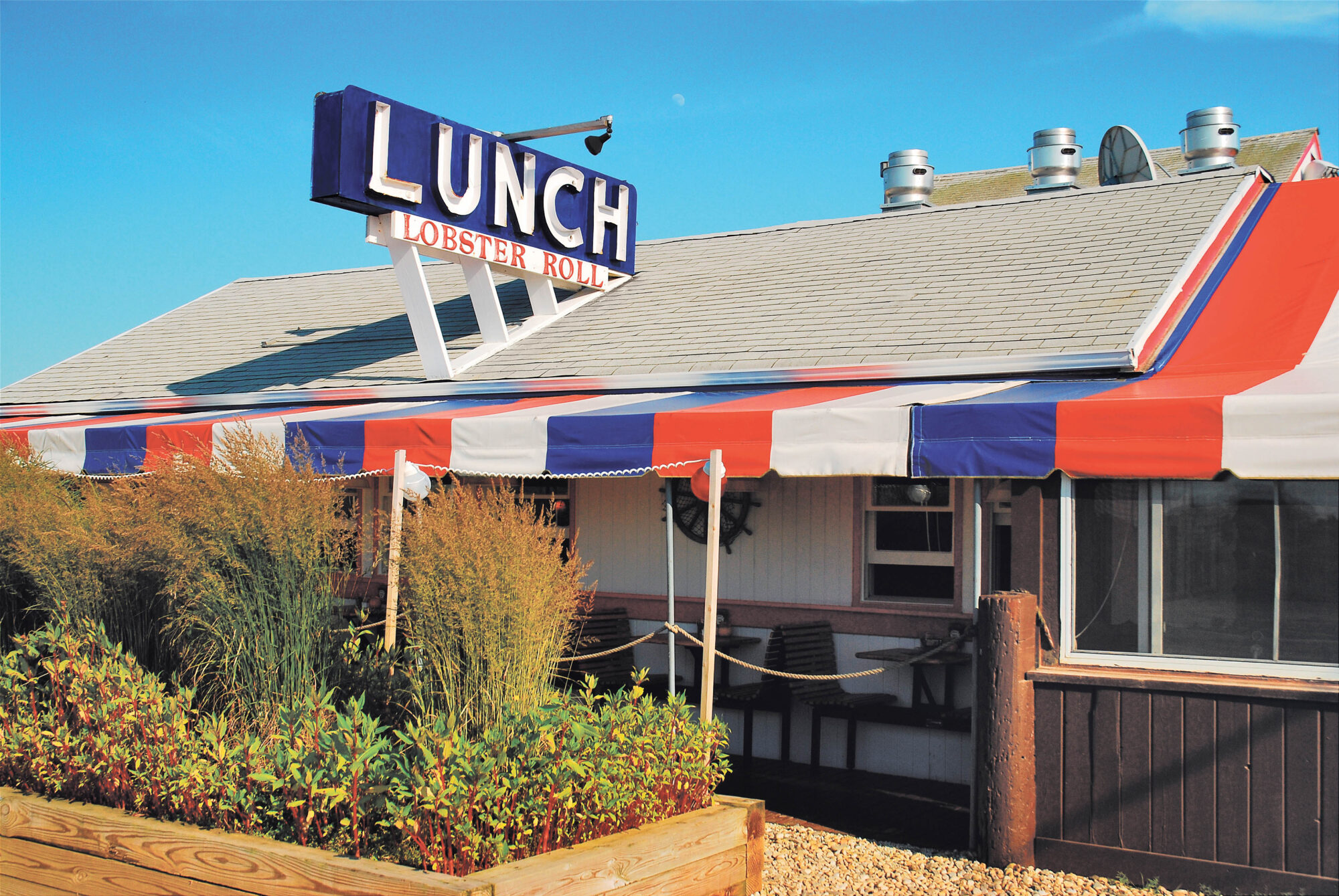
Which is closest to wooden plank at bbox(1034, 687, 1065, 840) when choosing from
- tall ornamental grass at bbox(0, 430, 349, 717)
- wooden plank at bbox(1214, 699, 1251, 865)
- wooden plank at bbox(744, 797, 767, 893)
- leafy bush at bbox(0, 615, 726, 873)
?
wooden plank at bbox(1214, 699, 1251, 865)

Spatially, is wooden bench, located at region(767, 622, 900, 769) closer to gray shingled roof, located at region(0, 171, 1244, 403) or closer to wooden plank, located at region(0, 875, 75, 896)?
gray shingled roof, located at region(0, 171, 1244, 403)

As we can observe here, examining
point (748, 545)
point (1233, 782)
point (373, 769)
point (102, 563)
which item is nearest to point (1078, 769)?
point (1233, 782)

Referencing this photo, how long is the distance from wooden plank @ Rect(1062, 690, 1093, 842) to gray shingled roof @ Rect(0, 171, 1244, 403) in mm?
2478

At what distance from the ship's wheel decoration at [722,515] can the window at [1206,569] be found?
312 cm

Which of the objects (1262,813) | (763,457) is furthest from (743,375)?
(1262,813)

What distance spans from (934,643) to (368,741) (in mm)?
4278

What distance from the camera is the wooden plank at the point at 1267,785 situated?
4.79 metres

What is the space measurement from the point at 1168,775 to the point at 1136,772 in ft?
0.43

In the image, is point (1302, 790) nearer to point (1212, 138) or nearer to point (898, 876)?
point (898, 876)

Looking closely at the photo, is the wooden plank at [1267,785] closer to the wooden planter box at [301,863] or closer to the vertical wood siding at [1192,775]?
the vertical wood siding at [1192,775]

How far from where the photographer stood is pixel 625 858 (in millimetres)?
4078

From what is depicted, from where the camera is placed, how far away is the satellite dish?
12273mm

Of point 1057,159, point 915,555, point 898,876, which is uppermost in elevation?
point 1057,159

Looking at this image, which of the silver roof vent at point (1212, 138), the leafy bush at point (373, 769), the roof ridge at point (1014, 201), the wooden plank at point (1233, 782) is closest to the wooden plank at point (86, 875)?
the leafy bush at point (373, 769)
